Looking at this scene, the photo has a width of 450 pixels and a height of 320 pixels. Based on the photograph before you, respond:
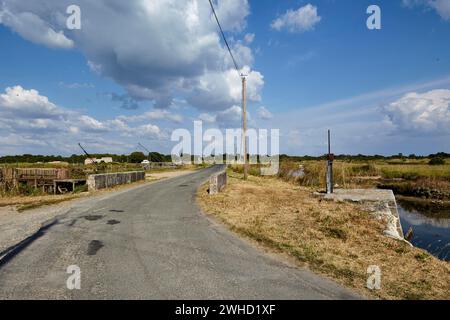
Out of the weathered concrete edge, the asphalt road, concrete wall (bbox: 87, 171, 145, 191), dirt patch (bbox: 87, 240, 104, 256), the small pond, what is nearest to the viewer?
the asphalt road

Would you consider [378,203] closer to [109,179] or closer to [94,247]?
[94,247]

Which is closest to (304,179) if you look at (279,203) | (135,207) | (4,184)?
(279,203)

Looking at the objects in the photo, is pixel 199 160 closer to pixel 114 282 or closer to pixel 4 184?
pixel 4 184

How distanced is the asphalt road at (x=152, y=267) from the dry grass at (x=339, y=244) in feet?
2.01

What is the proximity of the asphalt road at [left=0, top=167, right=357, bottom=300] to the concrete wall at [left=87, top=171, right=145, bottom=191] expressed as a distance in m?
10.2

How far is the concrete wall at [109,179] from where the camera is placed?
1978 cm

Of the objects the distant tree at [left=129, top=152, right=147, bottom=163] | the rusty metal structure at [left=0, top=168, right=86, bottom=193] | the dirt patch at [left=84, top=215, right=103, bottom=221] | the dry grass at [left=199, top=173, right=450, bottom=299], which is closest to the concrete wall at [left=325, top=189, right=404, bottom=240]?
the dry grass at [left=199, top=173, right=450, bottom=299]

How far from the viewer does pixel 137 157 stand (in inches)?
4065

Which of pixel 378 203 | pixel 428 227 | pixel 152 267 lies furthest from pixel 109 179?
pixel 428 227

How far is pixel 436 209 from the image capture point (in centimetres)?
2139

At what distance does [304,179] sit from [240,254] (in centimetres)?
2080

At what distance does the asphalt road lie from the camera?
4887 mm

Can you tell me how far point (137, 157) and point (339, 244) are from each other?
100 meters

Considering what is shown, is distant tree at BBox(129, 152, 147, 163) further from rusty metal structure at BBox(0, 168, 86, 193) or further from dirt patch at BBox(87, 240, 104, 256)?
dirt patch at BBox(87, 240, 104, 256)
